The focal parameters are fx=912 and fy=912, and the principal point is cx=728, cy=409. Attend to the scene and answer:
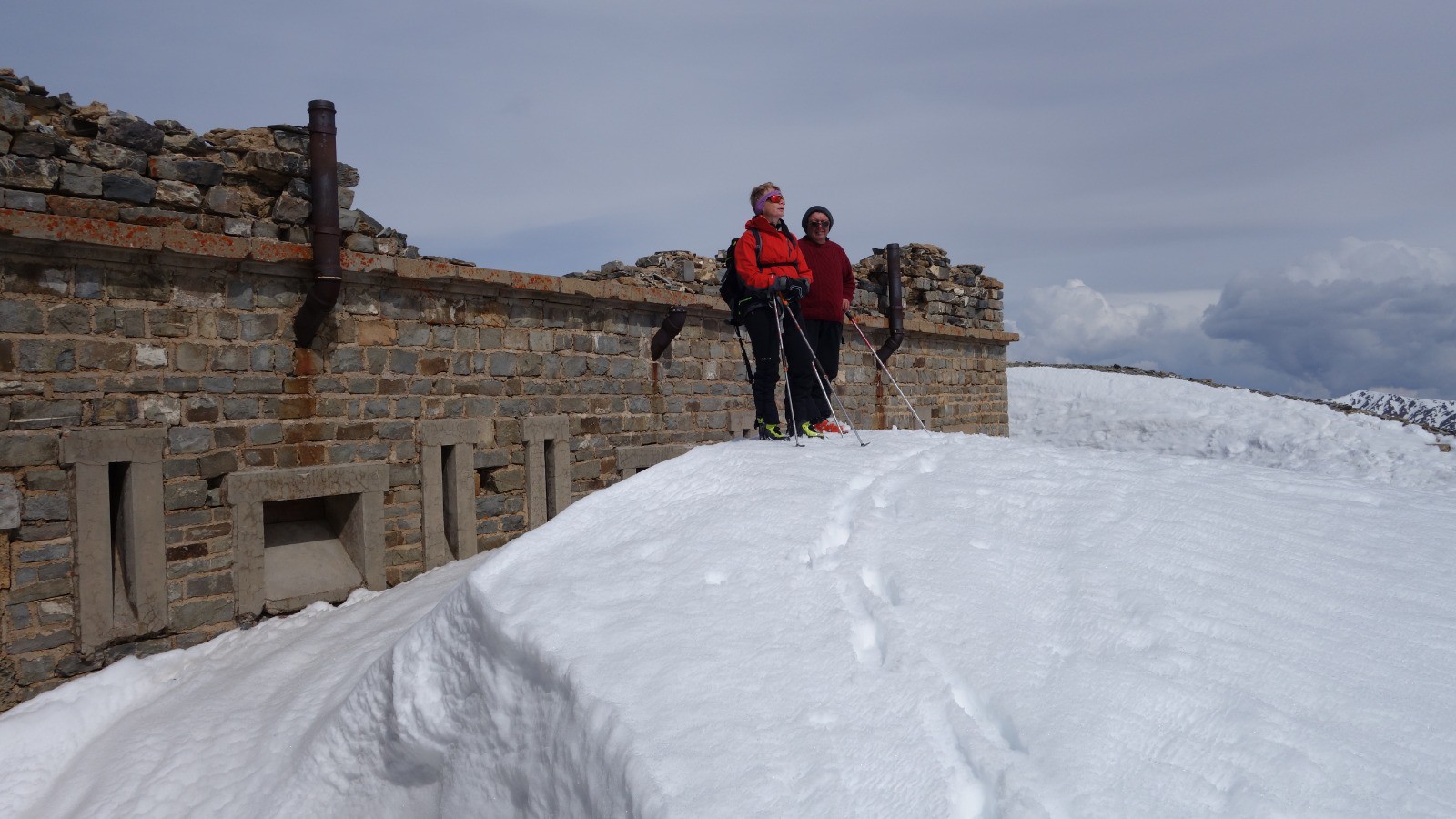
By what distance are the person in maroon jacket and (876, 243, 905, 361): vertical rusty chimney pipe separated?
5383 mm

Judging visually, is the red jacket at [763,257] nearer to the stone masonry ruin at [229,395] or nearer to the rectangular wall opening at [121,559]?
the stone masonry ruin at [229,395]

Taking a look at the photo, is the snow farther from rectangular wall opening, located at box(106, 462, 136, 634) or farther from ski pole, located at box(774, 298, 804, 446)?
ski pole, located at box(774, 298, 804, 446)

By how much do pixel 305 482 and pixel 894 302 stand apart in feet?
27.0

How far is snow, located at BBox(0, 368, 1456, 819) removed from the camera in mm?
2361

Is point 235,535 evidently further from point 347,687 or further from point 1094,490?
point 1094,490

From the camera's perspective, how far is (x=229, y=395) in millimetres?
6109

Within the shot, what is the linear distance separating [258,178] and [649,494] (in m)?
4.13

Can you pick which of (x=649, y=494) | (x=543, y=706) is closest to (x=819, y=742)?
(x=543, y=706)

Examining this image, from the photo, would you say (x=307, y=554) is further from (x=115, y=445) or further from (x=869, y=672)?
(x=869, y=672)

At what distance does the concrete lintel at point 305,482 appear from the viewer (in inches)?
241

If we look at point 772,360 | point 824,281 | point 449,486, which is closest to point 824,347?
point 824,281

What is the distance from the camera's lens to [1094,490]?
176 inches

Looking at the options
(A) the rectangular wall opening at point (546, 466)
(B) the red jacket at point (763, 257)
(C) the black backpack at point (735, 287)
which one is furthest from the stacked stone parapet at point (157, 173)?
(B) the red jacket at point (763, 257)

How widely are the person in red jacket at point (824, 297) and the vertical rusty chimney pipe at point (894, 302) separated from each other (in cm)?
538
